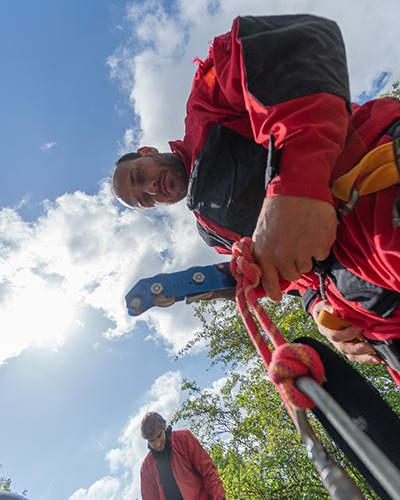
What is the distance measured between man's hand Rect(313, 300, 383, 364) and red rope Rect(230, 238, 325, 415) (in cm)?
64

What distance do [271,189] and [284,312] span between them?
8.25 metres

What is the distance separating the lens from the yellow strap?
101cm

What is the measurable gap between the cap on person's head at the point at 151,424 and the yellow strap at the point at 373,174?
4393 millimetres

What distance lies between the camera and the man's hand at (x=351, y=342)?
4.96ft

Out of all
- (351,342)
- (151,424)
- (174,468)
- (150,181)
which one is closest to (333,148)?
(351,342)

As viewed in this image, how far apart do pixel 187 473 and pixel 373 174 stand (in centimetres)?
461

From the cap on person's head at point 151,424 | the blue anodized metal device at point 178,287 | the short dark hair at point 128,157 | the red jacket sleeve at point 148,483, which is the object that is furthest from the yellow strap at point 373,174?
the red jacket sleeve at point 148,483

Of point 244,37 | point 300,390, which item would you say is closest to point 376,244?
point 300,390

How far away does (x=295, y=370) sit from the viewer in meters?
0.76

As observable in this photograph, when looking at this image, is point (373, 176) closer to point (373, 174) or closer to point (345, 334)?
point (373, 174)

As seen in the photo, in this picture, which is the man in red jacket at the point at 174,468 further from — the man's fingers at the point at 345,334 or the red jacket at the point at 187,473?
the man's fingers at the point at 345,334

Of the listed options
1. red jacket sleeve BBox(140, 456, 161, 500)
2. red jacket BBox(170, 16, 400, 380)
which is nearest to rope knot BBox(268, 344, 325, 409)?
red jacket BBox(170, 16, 400, 380)

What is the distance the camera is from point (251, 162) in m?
1.53

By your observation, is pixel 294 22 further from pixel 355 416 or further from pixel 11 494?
pixel 11 494
